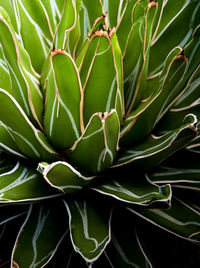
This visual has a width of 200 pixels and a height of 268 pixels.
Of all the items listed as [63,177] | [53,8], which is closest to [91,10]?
[53,8]

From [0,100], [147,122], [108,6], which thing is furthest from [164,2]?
[0,100]

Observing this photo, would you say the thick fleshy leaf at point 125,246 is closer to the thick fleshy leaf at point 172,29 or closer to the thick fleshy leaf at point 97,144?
the thick fleshy leaf at point 97,144

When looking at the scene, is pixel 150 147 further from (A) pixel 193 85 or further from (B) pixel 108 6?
(B) pixel 108 6

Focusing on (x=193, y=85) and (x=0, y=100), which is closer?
(x=0, y=100)

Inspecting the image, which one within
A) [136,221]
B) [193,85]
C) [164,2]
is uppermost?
[164,2]

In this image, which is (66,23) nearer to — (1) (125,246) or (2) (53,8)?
(2) (53,8)
